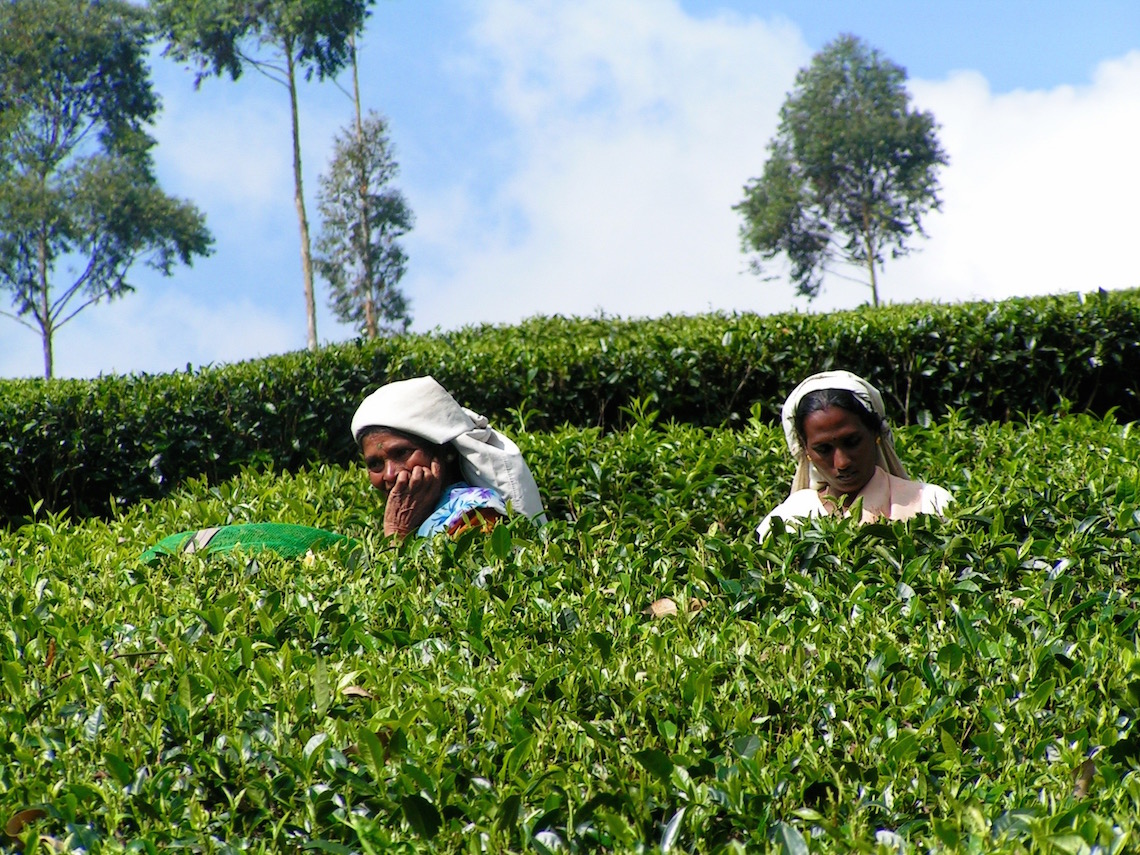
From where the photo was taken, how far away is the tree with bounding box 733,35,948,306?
134ft

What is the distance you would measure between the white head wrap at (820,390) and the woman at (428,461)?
115cm

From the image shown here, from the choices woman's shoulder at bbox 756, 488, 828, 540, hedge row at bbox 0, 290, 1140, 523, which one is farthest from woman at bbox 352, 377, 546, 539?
hedge row at bbox 0, 290, 1140, 523

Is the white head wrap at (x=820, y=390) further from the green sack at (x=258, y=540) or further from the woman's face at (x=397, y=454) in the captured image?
the green sack at (x=258, y=540)

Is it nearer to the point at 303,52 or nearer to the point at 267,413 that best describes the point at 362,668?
the point at 267,413

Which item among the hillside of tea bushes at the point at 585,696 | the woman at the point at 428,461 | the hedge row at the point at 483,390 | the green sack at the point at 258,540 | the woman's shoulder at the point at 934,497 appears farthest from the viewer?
the hedge row at the point at 483,390

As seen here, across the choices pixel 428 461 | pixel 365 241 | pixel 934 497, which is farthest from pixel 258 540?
pixel 365 241

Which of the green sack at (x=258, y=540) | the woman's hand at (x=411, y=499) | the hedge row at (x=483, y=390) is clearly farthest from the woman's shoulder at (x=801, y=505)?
the hedge row at (x=483, y=390)

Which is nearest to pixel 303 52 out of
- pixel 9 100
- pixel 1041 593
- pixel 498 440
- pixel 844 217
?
pixel 9 100

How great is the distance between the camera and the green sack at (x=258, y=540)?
4074 millimetres

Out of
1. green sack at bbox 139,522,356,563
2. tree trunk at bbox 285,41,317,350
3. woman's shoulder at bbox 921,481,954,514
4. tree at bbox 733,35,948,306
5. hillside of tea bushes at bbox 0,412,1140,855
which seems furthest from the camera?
tree at bbox 733,35,948,306

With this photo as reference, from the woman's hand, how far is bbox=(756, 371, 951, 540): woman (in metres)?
1.38

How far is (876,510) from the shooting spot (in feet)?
15.0

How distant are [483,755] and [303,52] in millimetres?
29397

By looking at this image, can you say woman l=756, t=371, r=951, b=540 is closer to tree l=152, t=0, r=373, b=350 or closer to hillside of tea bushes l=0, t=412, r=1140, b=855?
hillside of tea bushes l=0, t=412, r=1140, b=855
